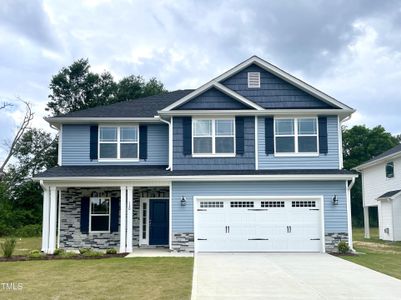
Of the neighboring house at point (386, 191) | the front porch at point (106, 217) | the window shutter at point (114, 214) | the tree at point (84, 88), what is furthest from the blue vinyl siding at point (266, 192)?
the tree at point (84, 88)

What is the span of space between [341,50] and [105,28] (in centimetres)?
990

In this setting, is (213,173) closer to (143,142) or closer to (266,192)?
(266,192)

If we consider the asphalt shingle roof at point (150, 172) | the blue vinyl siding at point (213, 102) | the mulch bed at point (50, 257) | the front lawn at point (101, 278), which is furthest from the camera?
the blue vinyl siding at point (213, 102)

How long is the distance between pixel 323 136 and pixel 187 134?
17.1ft

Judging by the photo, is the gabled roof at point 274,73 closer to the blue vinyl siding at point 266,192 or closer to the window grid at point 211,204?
the blue vinyl siding at point 266,192

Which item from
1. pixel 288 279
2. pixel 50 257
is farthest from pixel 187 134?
pixel 288 279

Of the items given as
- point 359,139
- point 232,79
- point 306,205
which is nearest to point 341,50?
point 232,79

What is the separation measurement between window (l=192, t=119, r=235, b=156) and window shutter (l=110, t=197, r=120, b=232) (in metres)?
3.94

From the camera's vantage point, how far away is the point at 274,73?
1873 cm

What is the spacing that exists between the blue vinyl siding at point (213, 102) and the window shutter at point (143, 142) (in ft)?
6.85

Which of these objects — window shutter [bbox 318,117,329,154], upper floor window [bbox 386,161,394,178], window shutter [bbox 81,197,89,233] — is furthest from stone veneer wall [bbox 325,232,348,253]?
upper floor window [bbox 386,161,394,178]

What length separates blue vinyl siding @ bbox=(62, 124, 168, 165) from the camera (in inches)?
→ 756

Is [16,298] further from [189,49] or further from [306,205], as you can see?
[189,49]

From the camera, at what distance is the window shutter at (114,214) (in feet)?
61.8
